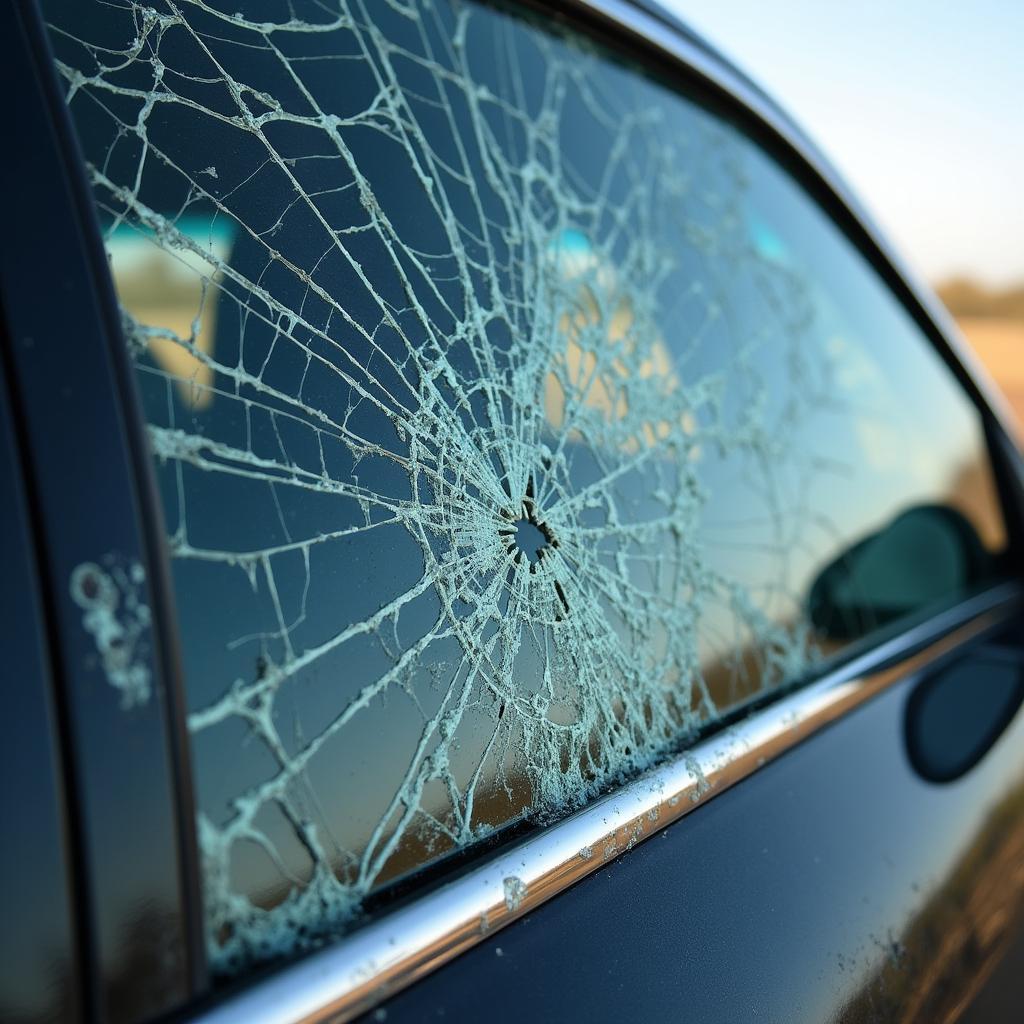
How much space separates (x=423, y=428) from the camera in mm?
1052

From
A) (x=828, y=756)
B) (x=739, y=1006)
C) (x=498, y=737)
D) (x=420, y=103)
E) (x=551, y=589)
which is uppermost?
(x=420, y=103)

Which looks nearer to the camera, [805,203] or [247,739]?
[247,739]

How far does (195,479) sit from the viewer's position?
827 millimetres

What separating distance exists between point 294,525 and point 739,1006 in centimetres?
60

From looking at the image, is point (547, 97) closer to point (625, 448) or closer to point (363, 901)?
point (625, 448)

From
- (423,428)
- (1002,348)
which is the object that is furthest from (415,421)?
(1002,348)

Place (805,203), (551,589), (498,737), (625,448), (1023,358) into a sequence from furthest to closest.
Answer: (1023,358) → (805,203) → (625,448) → (551,589) → (498,737)

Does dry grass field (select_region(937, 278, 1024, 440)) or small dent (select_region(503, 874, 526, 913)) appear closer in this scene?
small dent (select_region(503, 874, 526, 913))

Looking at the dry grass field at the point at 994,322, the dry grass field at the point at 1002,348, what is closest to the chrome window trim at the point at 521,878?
the dry grass field at the point at 1002,348

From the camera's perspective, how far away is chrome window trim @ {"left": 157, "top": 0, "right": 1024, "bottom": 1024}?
0.75 meters

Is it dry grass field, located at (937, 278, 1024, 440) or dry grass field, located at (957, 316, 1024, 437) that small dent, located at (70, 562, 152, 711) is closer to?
dry grass field, located at (957, 316, 1024, 437)

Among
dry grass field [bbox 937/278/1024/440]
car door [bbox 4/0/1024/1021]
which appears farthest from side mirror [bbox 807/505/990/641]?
dry grass field [bbox 937/278/1024/440]

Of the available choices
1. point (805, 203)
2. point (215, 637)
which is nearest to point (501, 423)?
point (215, 637)

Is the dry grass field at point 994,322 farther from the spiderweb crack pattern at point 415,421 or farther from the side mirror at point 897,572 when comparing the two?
the spiderweb crack pattern at point 415,421
